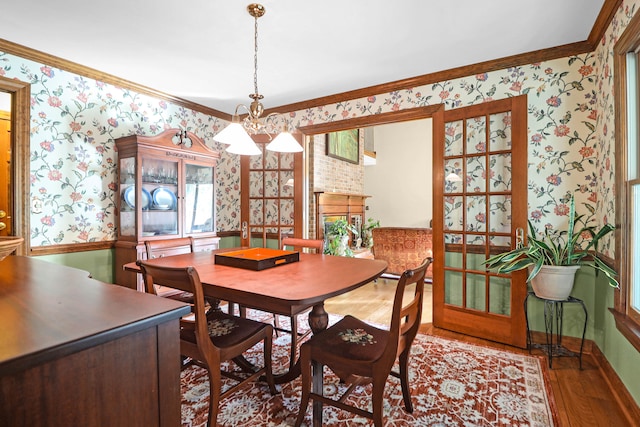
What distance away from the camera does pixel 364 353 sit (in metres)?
1.50

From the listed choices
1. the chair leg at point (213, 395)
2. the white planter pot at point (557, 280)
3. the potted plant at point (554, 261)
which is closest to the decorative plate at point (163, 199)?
the chair leg at point (213, 395)

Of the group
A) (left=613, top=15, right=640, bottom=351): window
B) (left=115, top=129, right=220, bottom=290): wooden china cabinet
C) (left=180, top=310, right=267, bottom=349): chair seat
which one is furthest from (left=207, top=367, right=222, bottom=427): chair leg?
(left=613, top=15, right=640, bottom=351): window

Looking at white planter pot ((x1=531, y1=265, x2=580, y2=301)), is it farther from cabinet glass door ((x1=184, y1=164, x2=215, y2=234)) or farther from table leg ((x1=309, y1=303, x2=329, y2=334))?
cabinet glass door ((x1=184, y1=164, x2=215, y2=234))

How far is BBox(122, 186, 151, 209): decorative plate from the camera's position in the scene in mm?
3016

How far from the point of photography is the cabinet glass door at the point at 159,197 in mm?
3039

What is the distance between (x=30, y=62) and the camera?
102 inches

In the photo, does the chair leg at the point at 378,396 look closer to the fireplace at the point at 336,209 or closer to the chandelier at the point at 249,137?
the chandelier at the point at 249,137

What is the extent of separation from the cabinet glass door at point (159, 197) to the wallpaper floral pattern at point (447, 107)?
410 millimetres

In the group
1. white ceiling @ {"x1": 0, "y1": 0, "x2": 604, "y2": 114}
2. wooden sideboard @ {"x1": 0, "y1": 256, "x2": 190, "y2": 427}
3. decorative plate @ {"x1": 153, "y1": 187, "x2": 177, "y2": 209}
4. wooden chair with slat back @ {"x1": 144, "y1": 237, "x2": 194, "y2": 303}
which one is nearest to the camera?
wooden sideboard @ {"x1": 0, "y1": 256, "x2": 190, "y2": 427}

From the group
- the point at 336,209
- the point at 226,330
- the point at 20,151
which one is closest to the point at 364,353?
the point at 226,330

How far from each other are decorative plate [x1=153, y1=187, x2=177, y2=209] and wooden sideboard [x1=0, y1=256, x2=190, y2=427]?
2.28 metres

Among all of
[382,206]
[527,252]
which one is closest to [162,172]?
[527,252]

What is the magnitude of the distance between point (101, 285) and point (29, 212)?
7.29 feet

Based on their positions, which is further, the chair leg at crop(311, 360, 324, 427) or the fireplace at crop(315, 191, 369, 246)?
the fireplace at crop(315, 191, 369, 246)
